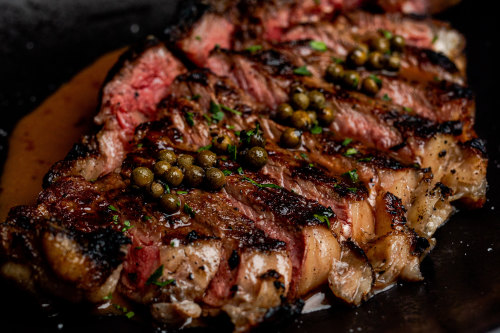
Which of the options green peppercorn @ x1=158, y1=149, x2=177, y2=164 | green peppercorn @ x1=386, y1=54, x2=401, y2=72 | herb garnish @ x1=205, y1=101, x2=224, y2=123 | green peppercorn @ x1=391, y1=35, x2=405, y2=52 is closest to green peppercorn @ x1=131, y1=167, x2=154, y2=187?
green peppercorn @ x1=158, y1=149, x2=177, y2=164

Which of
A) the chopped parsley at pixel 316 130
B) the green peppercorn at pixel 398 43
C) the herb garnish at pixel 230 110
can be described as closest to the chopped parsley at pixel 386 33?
the green peppercorn at pixel 398 43

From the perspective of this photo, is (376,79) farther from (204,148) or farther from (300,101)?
(204,148)

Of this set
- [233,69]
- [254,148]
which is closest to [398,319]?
[254,148]

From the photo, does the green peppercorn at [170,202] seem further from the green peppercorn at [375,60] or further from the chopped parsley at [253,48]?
the green peppercorn at [375,60]

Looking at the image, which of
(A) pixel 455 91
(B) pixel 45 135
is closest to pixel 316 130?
(A) pixel 455 91

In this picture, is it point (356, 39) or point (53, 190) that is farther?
point (356, 39)

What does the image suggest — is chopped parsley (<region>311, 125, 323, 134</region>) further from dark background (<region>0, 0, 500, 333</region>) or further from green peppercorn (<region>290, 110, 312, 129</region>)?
dark background (<region>0, 0, 500, 333</region>)

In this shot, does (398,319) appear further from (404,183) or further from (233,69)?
(233,69)
